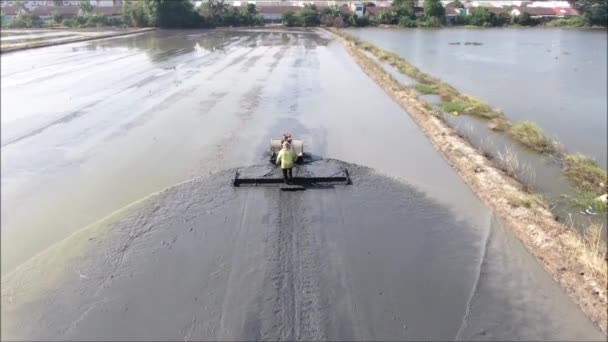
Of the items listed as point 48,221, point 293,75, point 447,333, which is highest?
point 293,75

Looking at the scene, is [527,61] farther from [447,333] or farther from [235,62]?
[447,333]

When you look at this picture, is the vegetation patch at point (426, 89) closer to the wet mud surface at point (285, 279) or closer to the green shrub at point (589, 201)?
the green shrub at point (589, 201)

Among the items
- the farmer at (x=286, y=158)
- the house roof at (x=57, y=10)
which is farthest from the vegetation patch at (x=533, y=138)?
the house roof at (x=57, y=10)

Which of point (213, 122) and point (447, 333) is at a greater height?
point (213, 122)

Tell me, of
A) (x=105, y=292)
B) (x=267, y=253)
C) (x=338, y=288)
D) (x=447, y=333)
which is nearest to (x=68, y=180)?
(x=105, y=292)

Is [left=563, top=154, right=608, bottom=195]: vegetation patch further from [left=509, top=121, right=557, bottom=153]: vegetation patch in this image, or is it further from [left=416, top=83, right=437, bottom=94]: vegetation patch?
[left=416, top=83, right=437, bottom=94]: vegetation patch

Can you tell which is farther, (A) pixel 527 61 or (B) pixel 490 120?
(A) pixel 527 61

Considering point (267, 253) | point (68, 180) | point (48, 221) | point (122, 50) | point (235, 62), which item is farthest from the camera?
point (122, 50)

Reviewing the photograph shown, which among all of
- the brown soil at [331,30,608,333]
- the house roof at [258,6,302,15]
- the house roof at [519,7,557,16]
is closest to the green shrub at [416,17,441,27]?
the house roof at [519,7,557,16]
